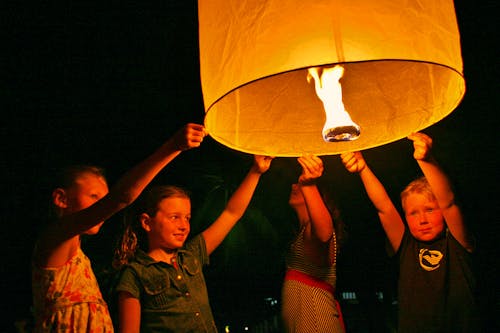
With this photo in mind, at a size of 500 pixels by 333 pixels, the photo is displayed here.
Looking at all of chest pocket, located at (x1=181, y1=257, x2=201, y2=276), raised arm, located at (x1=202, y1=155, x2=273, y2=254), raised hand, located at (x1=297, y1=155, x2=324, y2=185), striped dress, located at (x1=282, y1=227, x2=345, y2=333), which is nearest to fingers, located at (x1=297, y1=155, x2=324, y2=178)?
raised hand, located at (x1=297, y1=155, x2=324, y2=185)

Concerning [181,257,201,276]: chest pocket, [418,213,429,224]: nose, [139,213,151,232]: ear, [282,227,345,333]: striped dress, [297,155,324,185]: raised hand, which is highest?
[297,155,324,185]: raised hand

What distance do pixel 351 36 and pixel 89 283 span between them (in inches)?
60.3

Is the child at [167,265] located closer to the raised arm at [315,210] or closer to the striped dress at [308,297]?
the raised arm at [315,210]

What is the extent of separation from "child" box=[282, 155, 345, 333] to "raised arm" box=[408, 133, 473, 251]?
0.54 meters

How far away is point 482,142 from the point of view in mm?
3018

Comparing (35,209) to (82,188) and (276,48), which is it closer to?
(82,188)

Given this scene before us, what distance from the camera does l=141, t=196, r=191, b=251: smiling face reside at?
222 cm

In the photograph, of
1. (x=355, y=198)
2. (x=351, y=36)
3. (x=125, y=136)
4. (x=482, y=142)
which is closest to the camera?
(x=351, y=36)

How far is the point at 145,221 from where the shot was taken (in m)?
2.32

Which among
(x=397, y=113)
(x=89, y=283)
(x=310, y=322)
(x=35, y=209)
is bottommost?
(x=310, y=322)

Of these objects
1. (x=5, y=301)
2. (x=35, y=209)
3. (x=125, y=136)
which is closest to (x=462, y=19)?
(x=125, y=136)

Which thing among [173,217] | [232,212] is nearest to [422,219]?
[232,212]

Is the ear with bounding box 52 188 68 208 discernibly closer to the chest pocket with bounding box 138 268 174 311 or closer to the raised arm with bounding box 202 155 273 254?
the chest pocket with bounding box 138 268 174 311

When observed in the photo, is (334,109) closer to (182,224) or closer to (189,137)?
(189,137)
